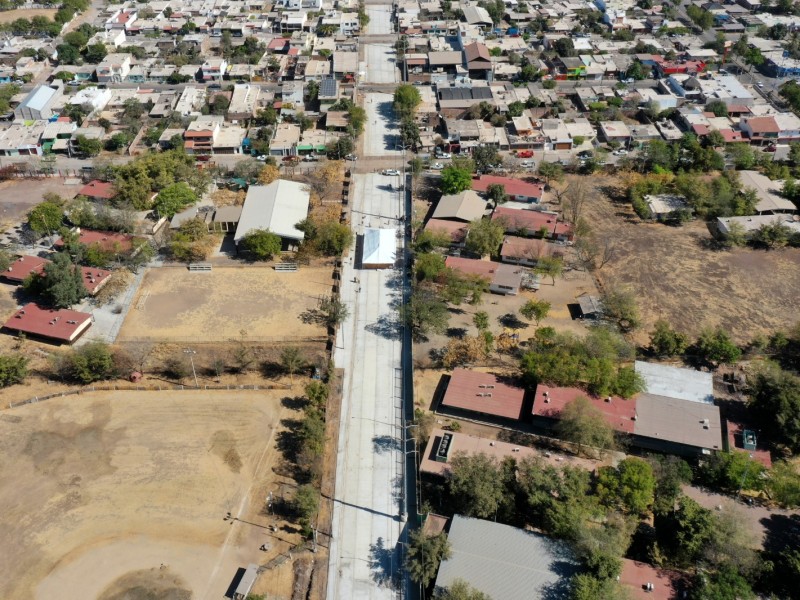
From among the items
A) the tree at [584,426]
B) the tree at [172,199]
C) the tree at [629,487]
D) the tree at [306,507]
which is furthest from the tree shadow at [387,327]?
the tree at [172,199]

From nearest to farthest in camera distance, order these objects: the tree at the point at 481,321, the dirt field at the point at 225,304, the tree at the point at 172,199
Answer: the tree at the point at 481,321
the dirt field at the point at 225,304
the tree at the point at 172,199

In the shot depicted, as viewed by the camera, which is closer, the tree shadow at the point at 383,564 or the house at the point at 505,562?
the house at the point at 505,562

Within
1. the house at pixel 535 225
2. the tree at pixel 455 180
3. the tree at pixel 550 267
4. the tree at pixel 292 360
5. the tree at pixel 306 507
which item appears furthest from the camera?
the tree at pixel 455 180

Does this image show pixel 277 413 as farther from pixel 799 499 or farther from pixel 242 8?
pixel 242 8

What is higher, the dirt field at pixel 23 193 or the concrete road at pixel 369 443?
the dirt field at pixel 23 193

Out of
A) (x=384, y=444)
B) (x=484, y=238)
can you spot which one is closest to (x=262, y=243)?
(x=484, y=238)

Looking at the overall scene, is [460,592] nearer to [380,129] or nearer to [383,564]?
[383,564]

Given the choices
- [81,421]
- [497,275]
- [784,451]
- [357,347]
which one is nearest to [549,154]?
[497,275]

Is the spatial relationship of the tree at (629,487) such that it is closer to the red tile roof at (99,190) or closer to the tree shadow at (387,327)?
the tree shadow at (387,327)
